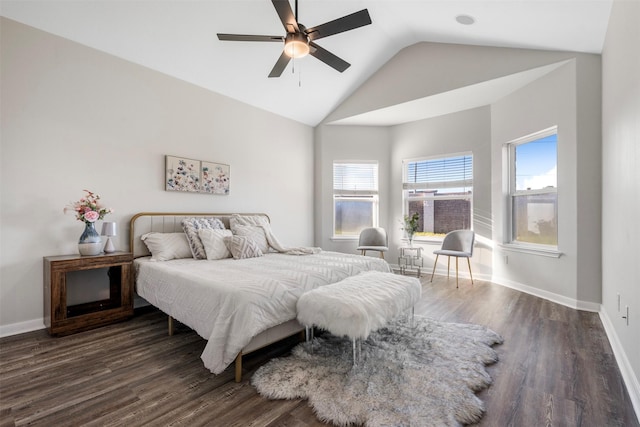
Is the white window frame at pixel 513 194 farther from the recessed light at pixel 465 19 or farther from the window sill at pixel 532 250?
the recessed light at pixel 465 19

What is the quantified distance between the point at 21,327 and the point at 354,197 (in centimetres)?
484

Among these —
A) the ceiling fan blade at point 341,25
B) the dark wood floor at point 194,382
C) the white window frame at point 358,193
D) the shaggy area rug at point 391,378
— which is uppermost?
the ceiling fan blade at point 341,25

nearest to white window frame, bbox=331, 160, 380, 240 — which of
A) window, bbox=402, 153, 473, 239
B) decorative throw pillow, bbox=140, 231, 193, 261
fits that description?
window, bbox=402, 153, 473, 239

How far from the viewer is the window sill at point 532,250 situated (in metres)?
3.64

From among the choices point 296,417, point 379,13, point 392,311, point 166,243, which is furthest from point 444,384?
point 379,13

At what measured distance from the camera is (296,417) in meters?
1.58

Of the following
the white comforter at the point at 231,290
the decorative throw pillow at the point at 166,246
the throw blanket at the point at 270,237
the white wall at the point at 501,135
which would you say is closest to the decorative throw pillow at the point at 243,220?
the throw blanket at the point at 270,237

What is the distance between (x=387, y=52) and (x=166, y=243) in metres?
4.14

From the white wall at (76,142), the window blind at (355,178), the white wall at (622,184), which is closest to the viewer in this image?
the white wall at (622,184)

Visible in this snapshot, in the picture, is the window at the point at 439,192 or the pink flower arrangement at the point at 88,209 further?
the window at the point at 439,192

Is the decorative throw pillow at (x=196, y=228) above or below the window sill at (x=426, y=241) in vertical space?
above

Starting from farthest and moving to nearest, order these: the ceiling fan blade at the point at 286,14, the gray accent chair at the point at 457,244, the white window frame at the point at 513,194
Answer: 1. the gray accent chair at the point at 457,244
2. the white window frame at the point at 513,194
3. the ceiling fan blade at the point at 286,14

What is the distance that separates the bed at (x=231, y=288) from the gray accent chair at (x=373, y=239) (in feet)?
6.18

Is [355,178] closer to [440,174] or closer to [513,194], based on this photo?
[440,174]
